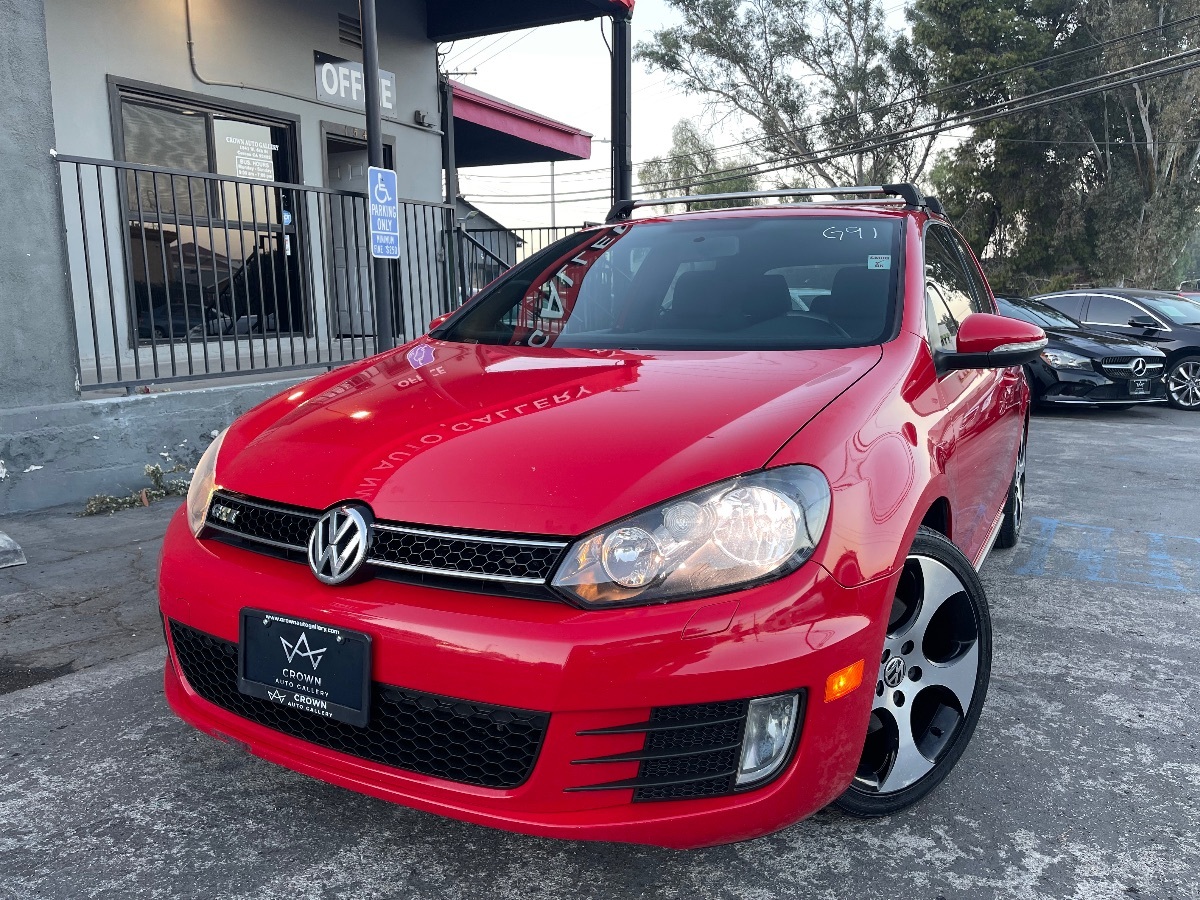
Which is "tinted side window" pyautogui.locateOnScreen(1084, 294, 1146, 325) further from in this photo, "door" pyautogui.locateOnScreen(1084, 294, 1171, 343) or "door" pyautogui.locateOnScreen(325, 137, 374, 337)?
"door" pyautogui.locateOnScreen(325, 137, 374, 337)

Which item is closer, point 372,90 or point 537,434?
point 537,434

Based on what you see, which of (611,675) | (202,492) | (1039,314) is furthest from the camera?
(1039,314)

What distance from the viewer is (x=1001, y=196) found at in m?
28.8

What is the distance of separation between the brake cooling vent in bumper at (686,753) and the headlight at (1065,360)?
9321mm

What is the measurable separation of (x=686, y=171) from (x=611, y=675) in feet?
171

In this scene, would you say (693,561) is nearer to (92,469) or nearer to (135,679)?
(135,679)

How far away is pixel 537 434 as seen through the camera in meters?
2.00

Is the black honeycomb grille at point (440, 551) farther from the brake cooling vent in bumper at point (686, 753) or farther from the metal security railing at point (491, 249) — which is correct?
the metal security railing at point (491, 249)

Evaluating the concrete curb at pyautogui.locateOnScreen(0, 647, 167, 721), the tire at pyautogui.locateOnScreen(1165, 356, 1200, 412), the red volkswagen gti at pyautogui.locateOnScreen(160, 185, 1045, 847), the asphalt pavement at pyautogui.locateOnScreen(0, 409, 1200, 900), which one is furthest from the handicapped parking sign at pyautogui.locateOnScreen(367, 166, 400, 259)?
the tire at pyautogui.locateOnScreen(1165, 356, 1200, 412)

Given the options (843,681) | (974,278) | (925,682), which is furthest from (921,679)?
(974,278)

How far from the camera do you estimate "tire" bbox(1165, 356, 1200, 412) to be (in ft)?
34.5

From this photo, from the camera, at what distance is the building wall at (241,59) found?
697cm

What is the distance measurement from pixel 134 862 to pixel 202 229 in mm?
6451

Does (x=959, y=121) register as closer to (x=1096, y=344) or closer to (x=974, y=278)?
(x=1096, y=344)
